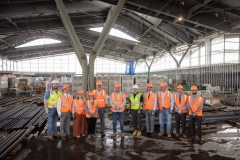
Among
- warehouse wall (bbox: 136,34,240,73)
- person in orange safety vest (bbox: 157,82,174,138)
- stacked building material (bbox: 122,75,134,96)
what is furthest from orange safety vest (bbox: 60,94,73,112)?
warehouse wall (bbox: 136,34,240,73)

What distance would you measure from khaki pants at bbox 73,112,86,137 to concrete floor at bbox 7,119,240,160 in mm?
307

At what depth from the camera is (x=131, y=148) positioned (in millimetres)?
5965

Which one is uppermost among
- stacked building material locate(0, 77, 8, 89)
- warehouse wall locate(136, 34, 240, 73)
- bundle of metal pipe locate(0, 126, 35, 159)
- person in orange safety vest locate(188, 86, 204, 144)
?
warehouse wall locate(136, 34, 240, 73)

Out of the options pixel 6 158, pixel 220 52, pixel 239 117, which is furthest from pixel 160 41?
pixel 6 158

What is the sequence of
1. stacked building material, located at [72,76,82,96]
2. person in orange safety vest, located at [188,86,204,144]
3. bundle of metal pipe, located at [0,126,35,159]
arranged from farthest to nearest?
stacked building material, located at [72,76,82,96]
person in orange safety vest, located at [188,86,204,144]
bundle of metal pipe, located at [0,126,35,159]

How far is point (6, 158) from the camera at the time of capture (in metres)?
5.27

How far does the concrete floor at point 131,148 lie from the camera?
17.5ft

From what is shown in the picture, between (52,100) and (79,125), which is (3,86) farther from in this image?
(79,125)

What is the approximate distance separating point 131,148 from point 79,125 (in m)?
2.21

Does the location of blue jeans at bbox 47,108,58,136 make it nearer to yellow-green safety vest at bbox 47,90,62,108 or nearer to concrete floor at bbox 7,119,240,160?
yellow-green safety vest at bbox 47,90,62,108

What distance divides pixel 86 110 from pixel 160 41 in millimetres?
20455

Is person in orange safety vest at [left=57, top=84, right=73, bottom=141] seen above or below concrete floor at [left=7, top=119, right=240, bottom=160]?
above

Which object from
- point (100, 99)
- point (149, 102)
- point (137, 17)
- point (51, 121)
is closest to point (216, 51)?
point (137, 17)

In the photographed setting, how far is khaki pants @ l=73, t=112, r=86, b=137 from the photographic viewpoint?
6.95 m
